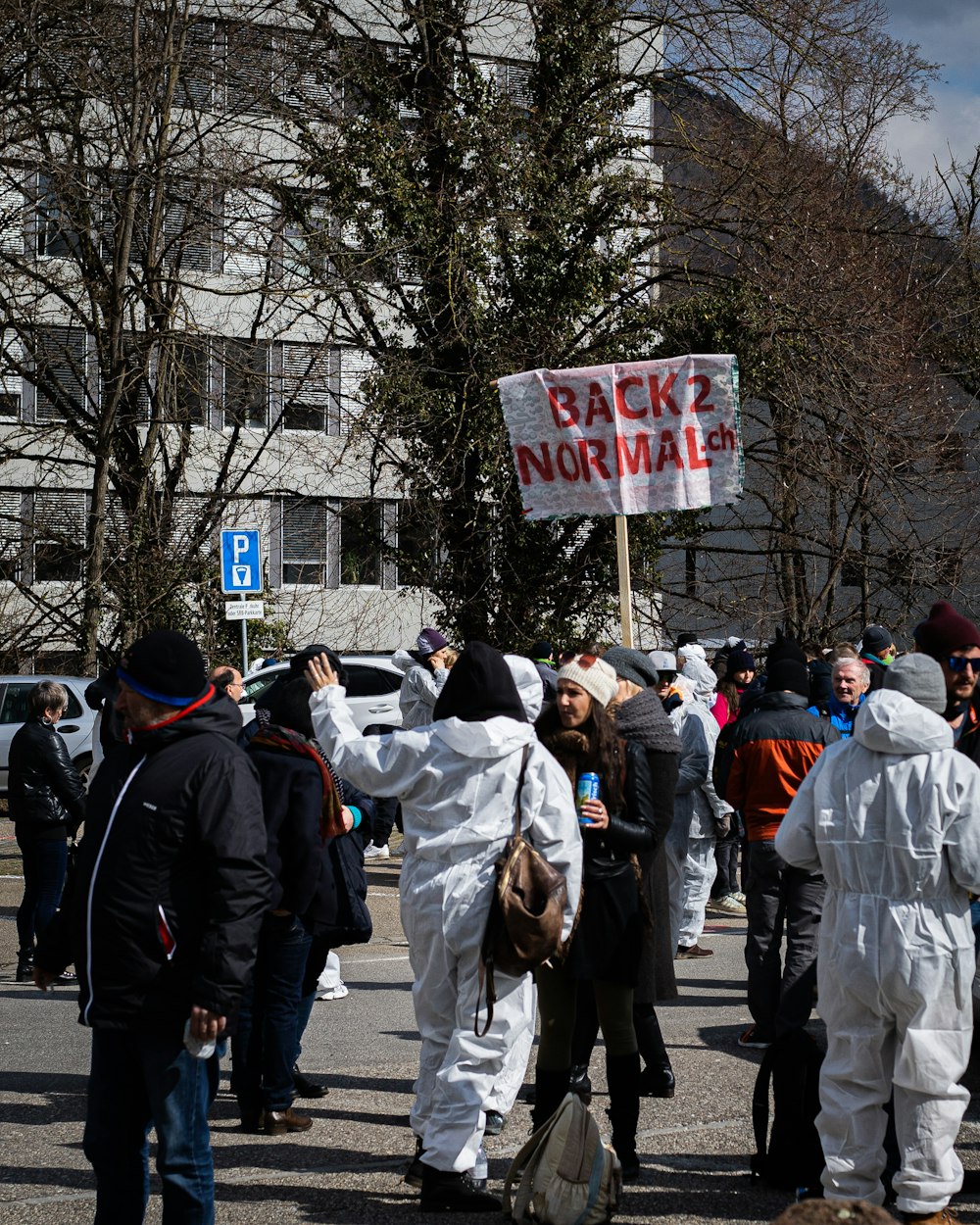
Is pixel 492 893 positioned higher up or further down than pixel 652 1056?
higher up

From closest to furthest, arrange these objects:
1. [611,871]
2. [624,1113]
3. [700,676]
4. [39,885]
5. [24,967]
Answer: [624,1113]
[611,871]
[24,967]
[39,885]
[700,676]

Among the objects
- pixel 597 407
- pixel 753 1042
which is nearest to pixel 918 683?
pixel 753 1042

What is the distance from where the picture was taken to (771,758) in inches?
315

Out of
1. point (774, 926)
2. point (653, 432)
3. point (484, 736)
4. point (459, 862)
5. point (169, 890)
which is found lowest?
point (774, 926)

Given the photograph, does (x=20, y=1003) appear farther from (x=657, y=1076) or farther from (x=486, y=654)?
(x=486, y=654)

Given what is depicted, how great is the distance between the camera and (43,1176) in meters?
5.89

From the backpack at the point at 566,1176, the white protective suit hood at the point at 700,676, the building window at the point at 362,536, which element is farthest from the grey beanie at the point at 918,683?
the building window at the point at 362,536

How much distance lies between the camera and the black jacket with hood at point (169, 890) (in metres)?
4.27

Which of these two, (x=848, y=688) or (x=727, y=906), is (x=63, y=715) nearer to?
(x=727, y=906)

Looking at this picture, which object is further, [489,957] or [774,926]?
[774,926]

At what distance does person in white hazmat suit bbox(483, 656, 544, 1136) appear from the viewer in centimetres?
555

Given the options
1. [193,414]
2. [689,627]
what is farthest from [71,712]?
[689,627]

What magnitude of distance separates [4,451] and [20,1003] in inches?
513

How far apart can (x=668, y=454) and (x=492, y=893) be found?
636 centimetres
